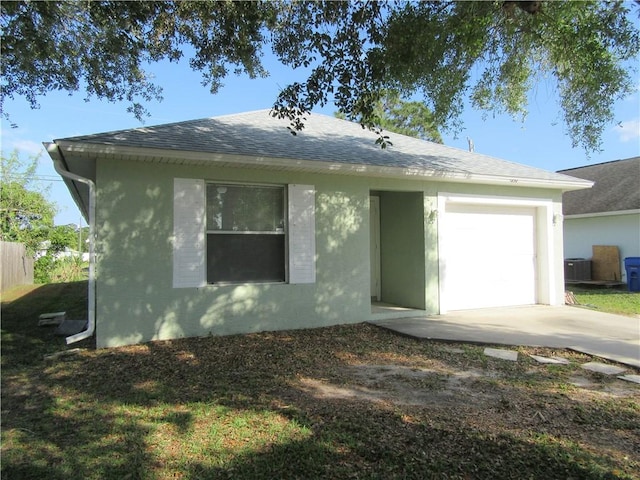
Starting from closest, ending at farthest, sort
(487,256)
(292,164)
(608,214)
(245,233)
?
(292,164)
(245,233)
(487,256)
(608,214)

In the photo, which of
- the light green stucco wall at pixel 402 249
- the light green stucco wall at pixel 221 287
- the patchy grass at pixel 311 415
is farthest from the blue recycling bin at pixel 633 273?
the patchy grass at pixel 311 415

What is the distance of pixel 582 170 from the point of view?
70.8ft

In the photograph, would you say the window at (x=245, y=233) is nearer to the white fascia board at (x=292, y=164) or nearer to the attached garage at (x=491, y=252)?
the white fascia board at (x=292, y=164)

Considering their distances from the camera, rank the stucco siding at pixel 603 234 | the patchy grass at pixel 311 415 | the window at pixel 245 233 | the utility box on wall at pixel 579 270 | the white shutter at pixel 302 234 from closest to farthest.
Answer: the patchy grass at pixel 311 415 < the window at pixel 245 233 < the white shutter at pixel 302 234 < the stucco siding at pixel 603 234 < the utility box on wall at pixel 579 270

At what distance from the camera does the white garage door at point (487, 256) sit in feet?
31.2

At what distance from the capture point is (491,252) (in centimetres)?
998

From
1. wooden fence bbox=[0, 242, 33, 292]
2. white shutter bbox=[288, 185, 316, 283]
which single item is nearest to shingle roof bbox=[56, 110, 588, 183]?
white shutter bbox=[288, 185, 316, 283]

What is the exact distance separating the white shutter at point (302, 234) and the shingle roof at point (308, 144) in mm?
680

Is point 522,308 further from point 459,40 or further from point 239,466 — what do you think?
point 239,466

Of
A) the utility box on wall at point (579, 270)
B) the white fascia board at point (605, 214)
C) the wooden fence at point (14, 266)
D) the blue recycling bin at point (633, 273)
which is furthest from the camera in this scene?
the utility box on wall at point (579, 270)

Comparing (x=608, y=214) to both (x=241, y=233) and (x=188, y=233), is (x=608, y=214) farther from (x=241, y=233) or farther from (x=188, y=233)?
(x=188, y=233)

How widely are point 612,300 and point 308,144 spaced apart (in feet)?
30.0

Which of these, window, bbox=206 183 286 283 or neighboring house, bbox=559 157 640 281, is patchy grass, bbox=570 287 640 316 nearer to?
neighboring house, bbox=559 157 640 281

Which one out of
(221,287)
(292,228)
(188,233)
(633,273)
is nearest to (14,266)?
(188,233)
